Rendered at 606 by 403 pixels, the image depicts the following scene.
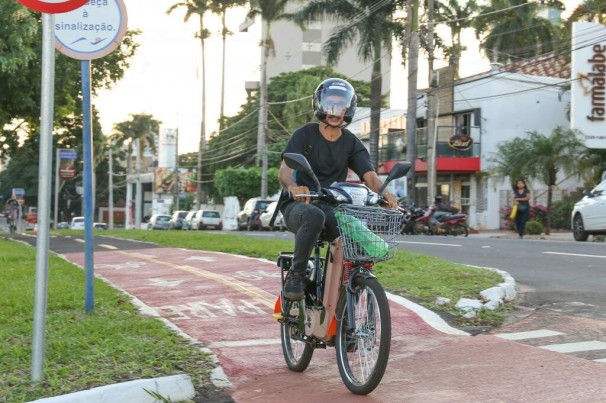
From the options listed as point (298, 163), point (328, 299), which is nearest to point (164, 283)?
point (328, 299)

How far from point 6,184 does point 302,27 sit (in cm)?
4925

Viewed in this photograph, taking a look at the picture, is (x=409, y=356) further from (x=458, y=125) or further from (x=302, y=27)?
(x=458, y=125)

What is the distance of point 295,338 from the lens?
5379 mm

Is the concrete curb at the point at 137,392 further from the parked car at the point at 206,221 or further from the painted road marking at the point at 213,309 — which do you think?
the parked car at the point at 206,221

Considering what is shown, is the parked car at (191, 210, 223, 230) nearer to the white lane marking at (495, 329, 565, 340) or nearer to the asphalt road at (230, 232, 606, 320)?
the asphalt road at (230, 232, 606, 320)

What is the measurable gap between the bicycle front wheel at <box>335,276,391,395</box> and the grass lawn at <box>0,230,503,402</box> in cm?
86

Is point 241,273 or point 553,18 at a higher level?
point 553,18

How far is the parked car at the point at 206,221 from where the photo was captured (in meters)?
47.6

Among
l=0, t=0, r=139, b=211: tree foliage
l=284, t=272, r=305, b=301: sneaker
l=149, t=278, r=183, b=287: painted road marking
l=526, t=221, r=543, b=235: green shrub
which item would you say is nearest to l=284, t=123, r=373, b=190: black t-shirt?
l=284, t=272, r=305, b=301: sneaker

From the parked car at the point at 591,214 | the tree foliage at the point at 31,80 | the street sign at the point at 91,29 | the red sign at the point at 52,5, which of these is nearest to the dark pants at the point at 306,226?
the red sign at the point at 52,5

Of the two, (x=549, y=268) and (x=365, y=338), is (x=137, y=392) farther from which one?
(x=549, y=268)

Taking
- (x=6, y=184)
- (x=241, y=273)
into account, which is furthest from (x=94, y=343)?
(x=6, y=184)

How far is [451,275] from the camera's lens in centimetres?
962

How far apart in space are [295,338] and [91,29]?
3.13m
